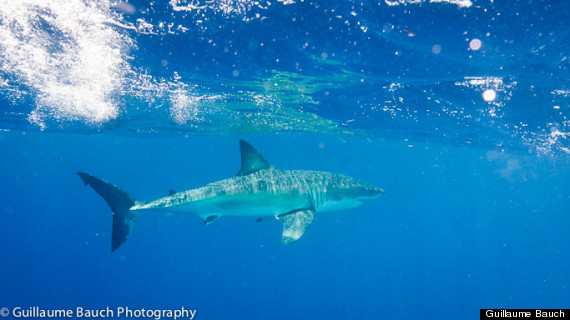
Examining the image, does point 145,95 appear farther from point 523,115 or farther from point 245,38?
point 523,115

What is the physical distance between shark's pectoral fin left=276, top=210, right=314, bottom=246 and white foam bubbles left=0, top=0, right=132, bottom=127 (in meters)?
6.95

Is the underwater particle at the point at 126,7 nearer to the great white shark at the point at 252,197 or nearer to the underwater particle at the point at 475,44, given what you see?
the great white shark at the point at 252,197

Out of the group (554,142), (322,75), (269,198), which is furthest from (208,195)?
(554,142)

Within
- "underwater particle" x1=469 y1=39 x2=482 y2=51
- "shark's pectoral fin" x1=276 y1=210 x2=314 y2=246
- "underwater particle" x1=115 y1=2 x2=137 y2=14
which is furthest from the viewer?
"underwater particle" x1=469 y1=39 x2=482 y2=51

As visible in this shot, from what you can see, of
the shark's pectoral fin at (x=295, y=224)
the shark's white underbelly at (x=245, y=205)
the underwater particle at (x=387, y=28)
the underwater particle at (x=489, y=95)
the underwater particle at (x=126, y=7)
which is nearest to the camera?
the shark's pectoral fin at (x=295, y=224)

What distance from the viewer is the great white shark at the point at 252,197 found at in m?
7.89

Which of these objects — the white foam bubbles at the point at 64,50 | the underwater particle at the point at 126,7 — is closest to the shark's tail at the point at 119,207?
the underwater particle at the point at 126,7

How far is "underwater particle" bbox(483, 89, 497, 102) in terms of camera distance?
13985mm

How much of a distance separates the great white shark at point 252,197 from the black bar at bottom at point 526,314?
4655 mm

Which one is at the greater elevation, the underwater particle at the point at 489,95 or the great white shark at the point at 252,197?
the underwater particle at the point at 489,95

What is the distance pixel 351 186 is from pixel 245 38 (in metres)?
5.60

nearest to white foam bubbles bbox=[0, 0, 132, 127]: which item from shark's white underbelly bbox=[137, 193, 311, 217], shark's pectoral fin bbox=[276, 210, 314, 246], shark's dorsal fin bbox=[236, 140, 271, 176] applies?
shark's dorsal fin bbox=[236, 140, 271, 176]

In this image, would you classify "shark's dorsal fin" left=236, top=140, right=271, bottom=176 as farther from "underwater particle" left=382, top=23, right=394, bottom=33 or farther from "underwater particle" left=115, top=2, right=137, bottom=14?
"underwater particle" left=382, top=23, right=394, bottom=33

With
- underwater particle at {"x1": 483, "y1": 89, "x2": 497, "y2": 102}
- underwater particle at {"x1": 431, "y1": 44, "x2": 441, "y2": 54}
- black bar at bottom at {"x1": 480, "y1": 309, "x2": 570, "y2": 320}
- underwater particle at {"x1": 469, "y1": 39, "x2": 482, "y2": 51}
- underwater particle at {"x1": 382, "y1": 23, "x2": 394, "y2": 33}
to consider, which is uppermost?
underwater particle at {"x1": 483, "y1": 89, "x2": 497, "y2": 102}
